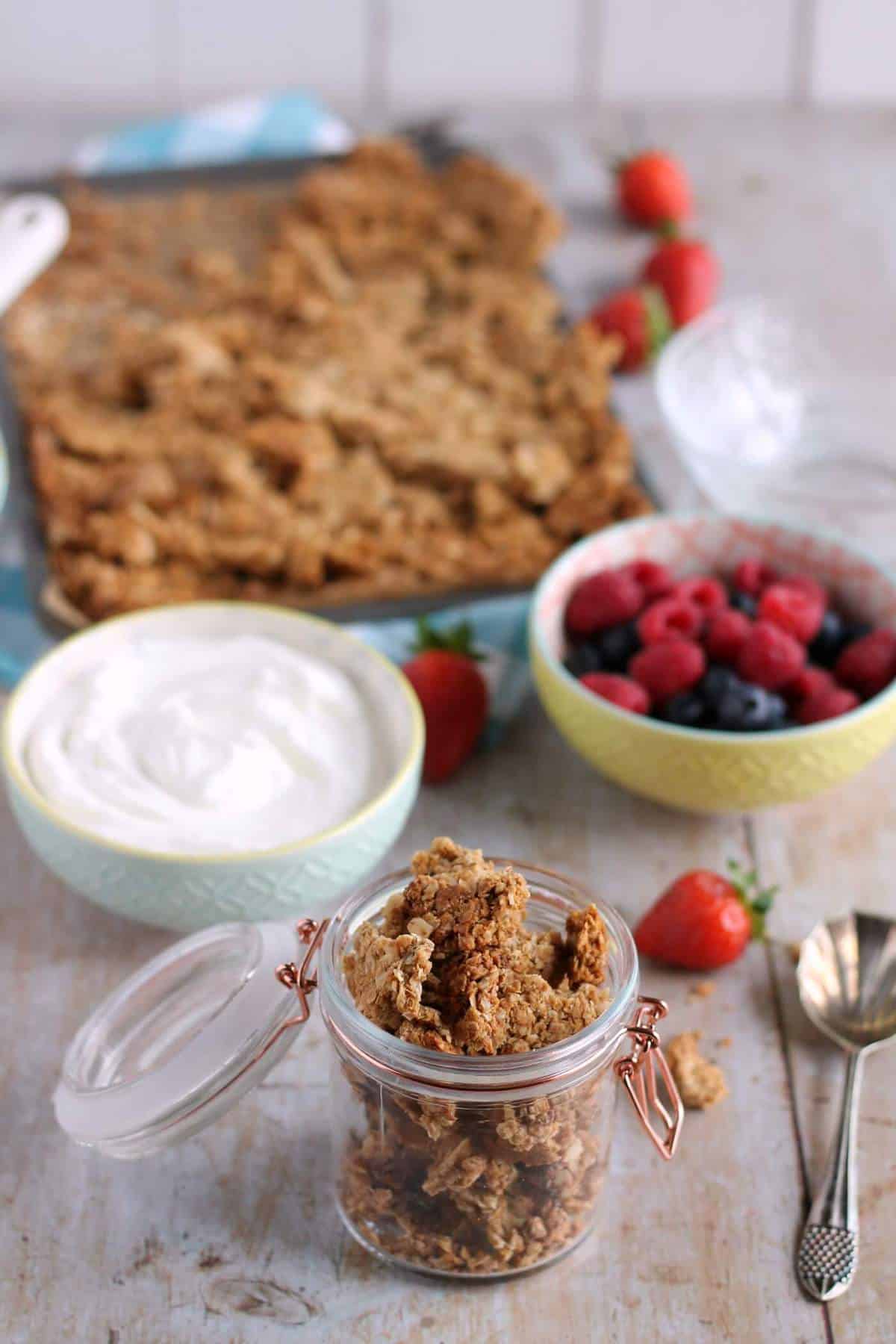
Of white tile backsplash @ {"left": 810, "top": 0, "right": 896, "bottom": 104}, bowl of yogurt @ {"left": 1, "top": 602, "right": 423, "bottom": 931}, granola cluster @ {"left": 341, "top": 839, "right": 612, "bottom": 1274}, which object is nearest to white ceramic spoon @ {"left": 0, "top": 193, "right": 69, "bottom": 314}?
bowl of yogurt @ {"left": 1, "top": 602, "right": 423, "bottom": 931}

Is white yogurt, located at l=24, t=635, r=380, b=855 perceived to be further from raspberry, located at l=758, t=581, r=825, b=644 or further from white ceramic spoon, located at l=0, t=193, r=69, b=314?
white ceramic spoon, located at l=0, t=193, r=69, b=314

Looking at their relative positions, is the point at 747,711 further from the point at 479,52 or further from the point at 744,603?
the point at 479,52

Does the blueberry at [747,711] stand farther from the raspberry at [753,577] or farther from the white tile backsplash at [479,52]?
the white tile backsplash at [479,52]

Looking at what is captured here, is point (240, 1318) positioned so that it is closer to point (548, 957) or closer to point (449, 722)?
point (548, 957)

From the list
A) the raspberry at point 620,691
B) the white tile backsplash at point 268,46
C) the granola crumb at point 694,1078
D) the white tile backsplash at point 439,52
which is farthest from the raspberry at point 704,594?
the white tile backsplash at point 268,46

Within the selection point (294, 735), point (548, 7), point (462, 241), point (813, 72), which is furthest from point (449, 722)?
point (813, 72)
